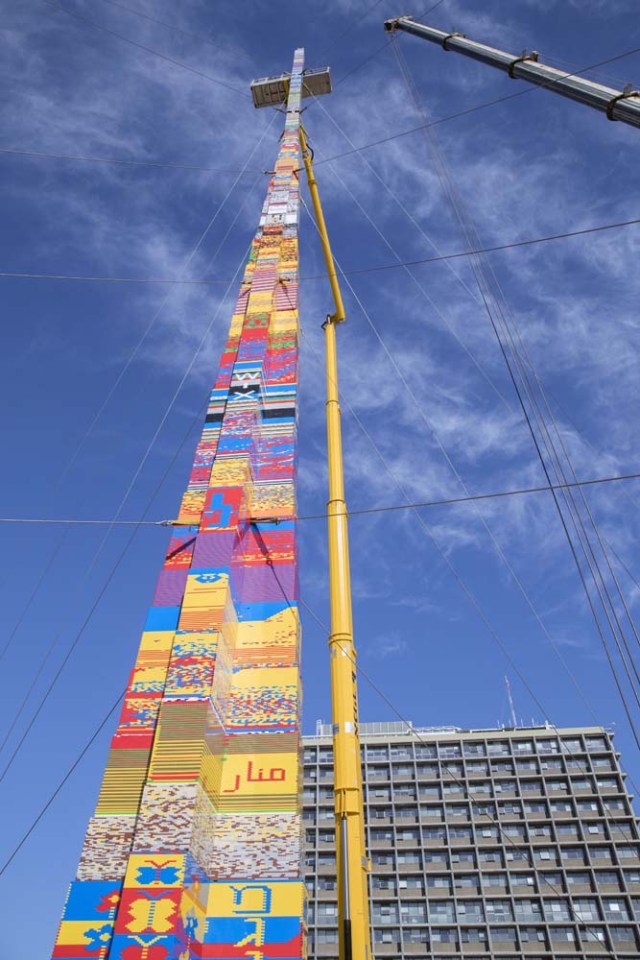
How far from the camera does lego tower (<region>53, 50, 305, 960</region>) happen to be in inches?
427

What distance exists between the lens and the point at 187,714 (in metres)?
12.6

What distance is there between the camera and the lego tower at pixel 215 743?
427 inches

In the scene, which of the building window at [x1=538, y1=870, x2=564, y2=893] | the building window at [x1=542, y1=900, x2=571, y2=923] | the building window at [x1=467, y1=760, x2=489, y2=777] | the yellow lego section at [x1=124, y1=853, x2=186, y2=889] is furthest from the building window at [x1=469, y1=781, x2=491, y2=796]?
the yellow lego section at [x1=124, y1=853, x2=186, y2=889]

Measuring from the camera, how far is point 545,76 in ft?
51.4

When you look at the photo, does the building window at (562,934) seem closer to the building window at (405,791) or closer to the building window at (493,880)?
the building window at (493,880)

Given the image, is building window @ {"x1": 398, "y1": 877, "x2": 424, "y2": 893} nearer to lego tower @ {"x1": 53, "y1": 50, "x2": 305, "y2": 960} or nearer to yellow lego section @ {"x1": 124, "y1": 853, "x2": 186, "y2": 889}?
lego tower @ {"x1": 53, "y1": 50, "x2": 305, "y2": 960}

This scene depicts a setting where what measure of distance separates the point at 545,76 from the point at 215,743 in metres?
15.3

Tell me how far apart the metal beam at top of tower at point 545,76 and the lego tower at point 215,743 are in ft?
30.5

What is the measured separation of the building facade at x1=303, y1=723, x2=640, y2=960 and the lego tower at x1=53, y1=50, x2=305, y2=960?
39915 millimetres

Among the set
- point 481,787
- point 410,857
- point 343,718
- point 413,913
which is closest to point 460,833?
point 481,787

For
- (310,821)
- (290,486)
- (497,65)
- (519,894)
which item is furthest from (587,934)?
(497,65)

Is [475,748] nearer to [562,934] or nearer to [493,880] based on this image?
[493,880]

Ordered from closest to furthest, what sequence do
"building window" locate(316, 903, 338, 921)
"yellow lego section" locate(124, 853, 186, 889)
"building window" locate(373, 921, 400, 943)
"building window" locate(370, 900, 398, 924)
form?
1. "yellow lego section" locate(124, 853, 186, 889)
2. "building window" locate(373, 921, 400, 943)
3. "building window" locate(370, 900, 398, 924)
4. "building window" locate(316, 903, 338, 921)

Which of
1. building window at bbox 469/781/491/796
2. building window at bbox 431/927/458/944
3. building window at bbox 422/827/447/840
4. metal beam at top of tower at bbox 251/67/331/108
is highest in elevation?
metal beam at top of tower at bbox 251/67/331/108
